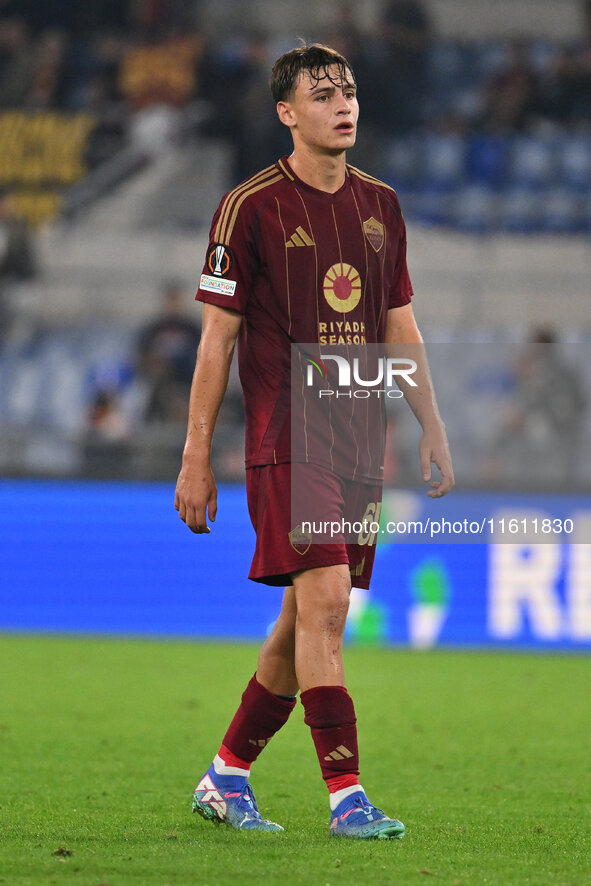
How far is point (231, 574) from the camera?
8805mm

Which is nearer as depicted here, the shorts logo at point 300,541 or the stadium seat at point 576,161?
the shorts logo at point 300,541

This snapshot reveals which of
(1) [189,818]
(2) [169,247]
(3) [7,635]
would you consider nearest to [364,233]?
(1) [189,818]

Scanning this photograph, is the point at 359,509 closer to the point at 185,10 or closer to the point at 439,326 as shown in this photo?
the point at 439,326

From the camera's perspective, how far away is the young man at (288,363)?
325 centimetres

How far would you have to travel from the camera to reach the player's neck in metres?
3.45

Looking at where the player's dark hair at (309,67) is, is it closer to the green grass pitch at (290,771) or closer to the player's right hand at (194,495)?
the player's right hand at (194,495)

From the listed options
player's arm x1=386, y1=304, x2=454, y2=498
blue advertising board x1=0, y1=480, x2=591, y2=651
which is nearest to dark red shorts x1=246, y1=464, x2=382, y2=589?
player's arm x1=386, y1=304, x2=454, y2=498

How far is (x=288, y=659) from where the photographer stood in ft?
11.5

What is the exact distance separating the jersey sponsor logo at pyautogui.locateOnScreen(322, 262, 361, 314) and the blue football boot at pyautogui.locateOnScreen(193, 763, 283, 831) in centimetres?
124

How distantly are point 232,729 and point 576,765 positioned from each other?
159cm

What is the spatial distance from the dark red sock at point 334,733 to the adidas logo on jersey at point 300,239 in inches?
42.8

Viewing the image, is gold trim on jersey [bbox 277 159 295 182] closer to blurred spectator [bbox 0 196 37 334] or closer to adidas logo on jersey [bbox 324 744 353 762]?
adidas logo on jersey [bbox 324 744 353 762]

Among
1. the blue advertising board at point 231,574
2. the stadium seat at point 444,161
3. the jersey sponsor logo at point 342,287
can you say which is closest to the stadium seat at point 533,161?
the stadium seat at point 444,161

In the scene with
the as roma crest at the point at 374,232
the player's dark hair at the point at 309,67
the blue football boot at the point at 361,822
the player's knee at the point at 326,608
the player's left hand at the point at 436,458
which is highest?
the player's dark hair at the point at 309,67
